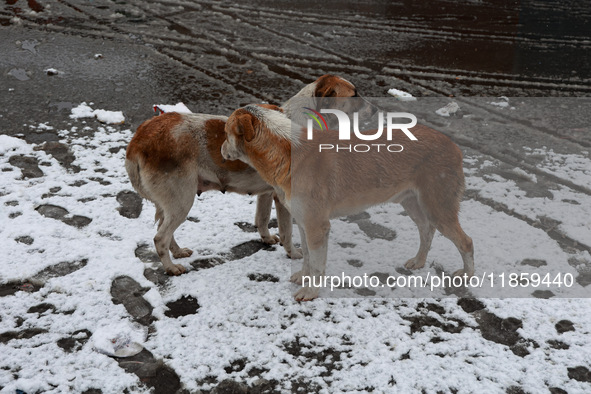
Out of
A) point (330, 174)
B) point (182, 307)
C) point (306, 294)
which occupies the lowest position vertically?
point (182, 307)

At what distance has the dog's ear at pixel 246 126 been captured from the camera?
12.2 ft

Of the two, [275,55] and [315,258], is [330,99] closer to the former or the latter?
[315,258]

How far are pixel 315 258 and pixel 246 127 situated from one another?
106 cm

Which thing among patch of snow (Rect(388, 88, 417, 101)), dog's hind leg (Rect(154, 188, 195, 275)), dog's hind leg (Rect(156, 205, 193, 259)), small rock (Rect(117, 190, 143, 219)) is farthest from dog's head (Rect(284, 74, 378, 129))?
patch of snow (Rect(388, 88, 417, 101))

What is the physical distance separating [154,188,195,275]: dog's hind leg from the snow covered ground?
11 centimetres

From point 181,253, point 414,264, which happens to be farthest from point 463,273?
point 181,253

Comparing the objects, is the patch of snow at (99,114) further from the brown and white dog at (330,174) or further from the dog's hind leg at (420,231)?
the dog's hind leg at (420,231)

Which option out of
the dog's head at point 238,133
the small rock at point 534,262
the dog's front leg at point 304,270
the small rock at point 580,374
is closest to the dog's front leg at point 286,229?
the dog's front leg at point 304,270

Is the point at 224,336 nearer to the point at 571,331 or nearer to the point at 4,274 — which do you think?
the point at 4,274

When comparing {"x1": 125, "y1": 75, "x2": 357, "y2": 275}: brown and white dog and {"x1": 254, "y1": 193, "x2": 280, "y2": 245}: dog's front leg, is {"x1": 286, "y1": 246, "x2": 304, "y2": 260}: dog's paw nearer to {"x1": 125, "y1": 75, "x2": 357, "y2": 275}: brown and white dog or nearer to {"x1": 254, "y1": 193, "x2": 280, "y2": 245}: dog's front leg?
{"x1": 254, "y1": 193, "x2": 280, "y2": 245}: dog's front leg

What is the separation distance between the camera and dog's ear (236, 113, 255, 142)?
3.73 meters

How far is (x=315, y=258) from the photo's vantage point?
3.94m

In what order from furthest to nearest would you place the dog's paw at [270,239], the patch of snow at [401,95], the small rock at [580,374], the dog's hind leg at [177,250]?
the patch of snow at [401,95] → the dog's paw at [270,239] → the dog's hind leg at [177,250] → the small rock at [580,374]

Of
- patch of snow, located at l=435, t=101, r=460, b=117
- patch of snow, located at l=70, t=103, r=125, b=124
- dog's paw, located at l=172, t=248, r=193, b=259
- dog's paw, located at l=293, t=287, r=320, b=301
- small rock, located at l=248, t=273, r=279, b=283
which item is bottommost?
small rock, located at l=248, t=273, r=279, b=283
